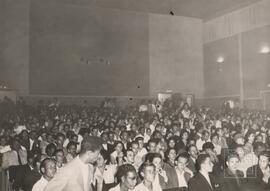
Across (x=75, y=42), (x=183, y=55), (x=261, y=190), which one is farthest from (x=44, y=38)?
(x=261, y=190)

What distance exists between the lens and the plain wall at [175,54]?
2170 cm

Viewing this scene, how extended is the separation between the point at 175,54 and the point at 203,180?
18.2 m

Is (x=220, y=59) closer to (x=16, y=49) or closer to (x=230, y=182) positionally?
(x=16, y=49)

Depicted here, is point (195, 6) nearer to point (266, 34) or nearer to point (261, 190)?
point (266, 34)

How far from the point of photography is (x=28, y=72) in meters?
18.5

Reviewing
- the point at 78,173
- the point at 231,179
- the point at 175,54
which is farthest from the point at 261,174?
the point at 175,54

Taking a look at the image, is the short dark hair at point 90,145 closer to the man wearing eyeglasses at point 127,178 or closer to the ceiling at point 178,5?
the man wearing eyeglasses at point 127,178

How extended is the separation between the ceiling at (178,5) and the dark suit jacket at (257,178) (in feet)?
52.0

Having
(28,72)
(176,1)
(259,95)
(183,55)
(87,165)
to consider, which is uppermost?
(176,1)

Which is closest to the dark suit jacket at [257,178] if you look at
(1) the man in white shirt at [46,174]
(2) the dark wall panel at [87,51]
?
(1) the man in white shirt at [46,174]

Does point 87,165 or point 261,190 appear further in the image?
point 261,190

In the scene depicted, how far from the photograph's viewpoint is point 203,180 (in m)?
4.44

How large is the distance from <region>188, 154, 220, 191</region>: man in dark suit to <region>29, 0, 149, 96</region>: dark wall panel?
15.3 m

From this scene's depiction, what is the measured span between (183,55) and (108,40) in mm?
5319
